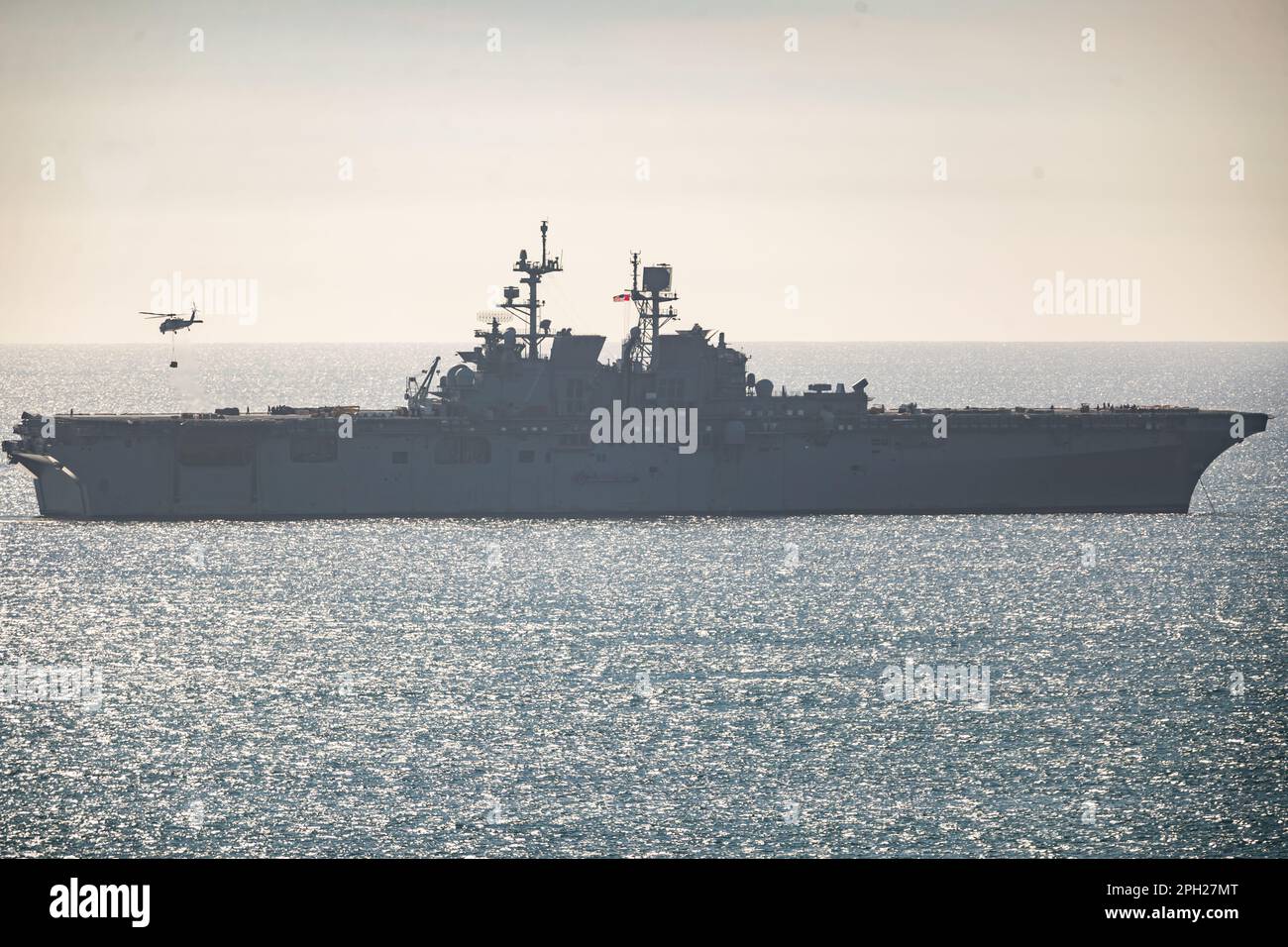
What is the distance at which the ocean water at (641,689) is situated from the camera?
82.9 ft

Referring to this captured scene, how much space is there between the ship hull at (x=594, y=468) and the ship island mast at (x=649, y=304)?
4.89m

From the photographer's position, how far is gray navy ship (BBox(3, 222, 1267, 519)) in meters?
56.5

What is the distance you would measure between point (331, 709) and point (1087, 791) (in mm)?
16086

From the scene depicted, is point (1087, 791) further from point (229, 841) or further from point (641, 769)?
point (229, 841)

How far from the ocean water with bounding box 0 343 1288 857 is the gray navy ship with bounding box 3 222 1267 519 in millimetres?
1211

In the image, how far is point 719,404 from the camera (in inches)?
2345

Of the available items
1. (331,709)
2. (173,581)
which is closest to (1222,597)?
(331,709)

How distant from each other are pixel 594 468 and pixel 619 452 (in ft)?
3.85
